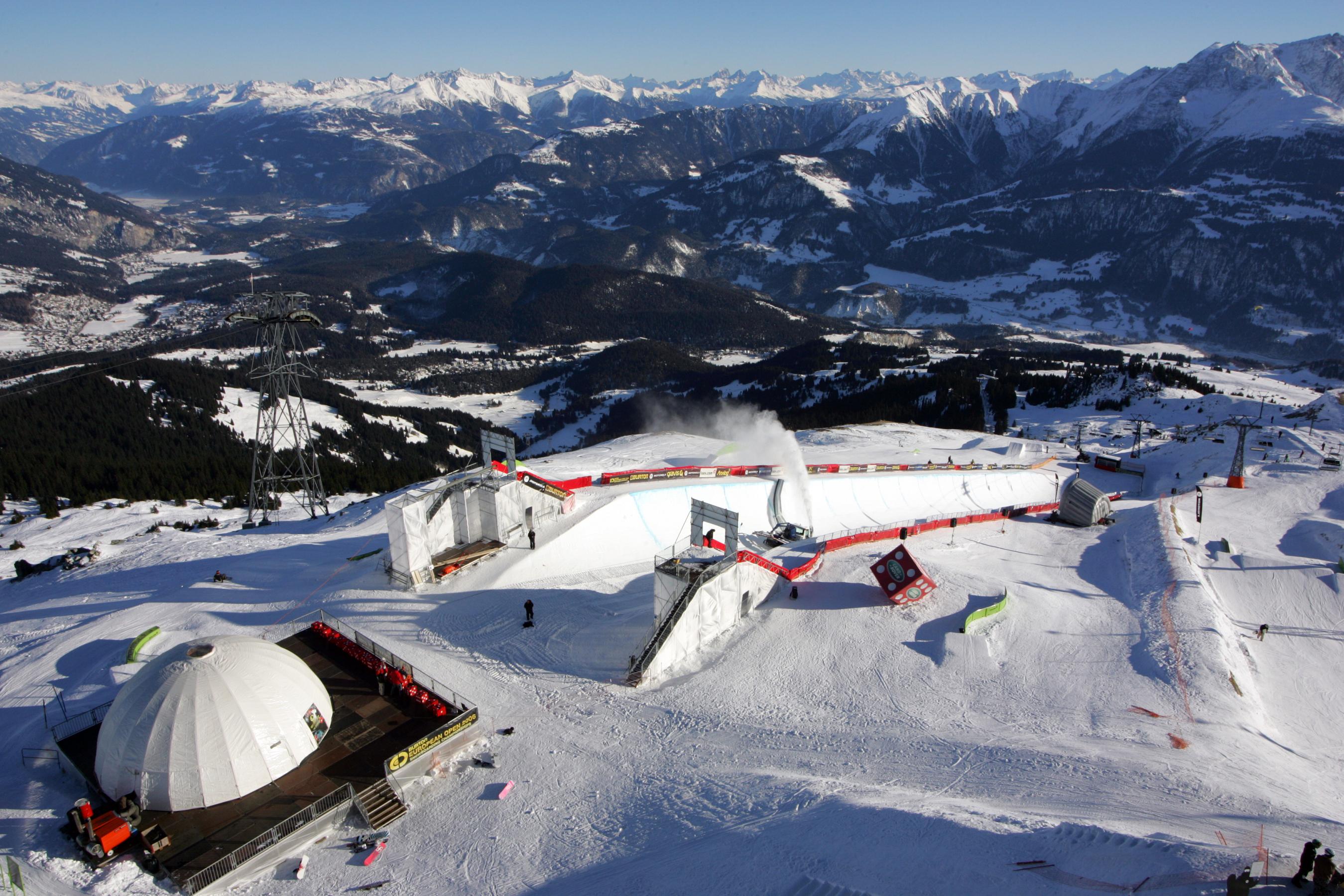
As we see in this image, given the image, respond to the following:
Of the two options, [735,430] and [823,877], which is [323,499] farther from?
[823,877]

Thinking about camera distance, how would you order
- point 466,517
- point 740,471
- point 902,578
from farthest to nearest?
point 740,471
point 466,517
point 902,578

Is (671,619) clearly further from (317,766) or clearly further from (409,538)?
(409,538)

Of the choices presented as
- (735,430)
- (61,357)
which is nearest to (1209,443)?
(735,430)

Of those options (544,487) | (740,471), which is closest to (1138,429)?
(740,471)

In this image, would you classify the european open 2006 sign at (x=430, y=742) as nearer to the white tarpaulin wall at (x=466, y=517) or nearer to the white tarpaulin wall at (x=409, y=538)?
the white tarpaulin wall at (x=409, y=538)

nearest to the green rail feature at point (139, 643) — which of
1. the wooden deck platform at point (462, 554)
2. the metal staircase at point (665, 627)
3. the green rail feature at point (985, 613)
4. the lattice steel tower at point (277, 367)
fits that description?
the wooden deck platform at point (462, 554)

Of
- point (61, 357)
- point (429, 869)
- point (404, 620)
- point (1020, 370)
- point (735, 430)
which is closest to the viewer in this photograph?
point (429, 869)
